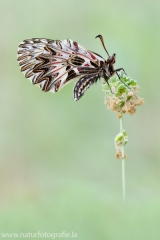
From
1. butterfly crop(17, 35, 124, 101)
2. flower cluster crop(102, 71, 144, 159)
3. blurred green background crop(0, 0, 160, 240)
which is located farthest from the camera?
blurred green background crop(0, 0, 160, 240)

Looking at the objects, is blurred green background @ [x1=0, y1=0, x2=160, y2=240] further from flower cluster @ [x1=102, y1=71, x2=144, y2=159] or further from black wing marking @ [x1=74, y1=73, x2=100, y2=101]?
flower cluster @ [x1=102, y1=71, x2=144, y2=159]

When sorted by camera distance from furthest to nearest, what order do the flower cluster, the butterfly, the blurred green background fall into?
the blurred green background, the butterfly, the flower cluster

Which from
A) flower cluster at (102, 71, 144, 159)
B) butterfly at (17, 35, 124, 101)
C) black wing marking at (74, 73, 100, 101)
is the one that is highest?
butterfly at (17, 35, 124, 101)

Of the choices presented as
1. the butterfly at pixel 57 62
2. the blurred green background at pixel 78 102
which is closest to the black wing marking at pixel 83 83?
the butterfly at pixel 57 62

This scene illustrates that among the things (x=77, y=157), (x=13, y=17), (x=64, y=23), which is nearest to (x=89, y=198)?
(x=77, y=157)

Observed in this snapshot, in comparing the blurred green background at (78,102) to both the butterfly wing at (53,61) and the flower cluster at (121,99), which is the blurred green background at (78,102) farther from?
the flower cluster at (121,99)

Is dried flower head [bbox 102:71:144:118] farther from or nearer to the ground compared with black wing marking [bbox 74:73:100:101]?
nearer to the ground

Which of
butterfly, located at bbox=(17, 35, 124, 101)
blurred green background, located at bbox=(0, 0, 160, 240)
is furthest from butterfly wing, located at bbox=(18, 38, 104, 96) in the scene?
blurred green background, located at bbox=(0, 0, 160, 240)

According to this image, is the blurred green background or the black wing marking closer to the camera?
the black wing marking
